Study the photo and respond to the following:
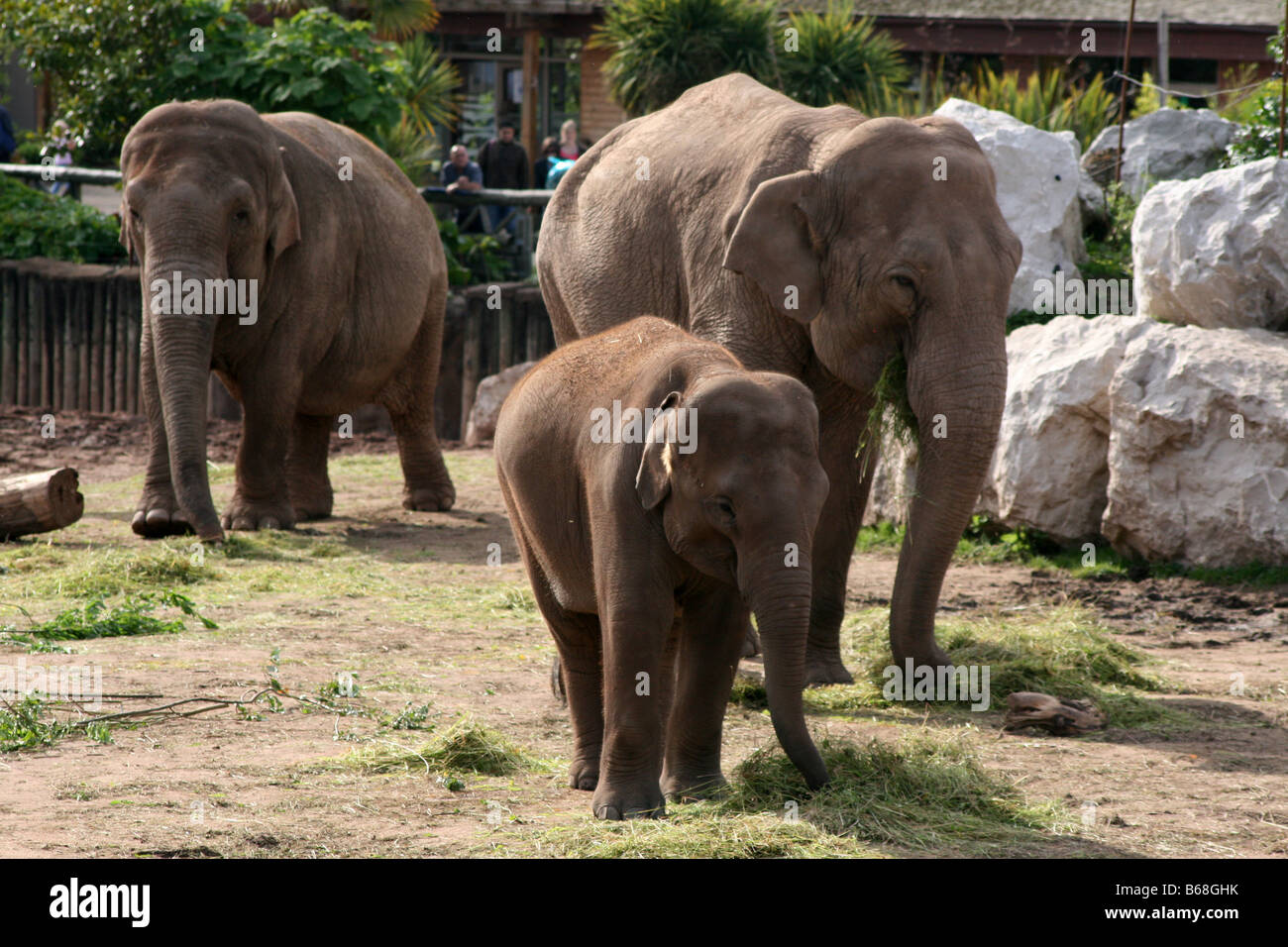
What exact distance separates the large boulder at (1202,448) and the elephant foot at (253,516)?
5.57m

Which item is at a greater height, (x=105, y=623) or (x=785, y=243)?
(x=785, y=243)

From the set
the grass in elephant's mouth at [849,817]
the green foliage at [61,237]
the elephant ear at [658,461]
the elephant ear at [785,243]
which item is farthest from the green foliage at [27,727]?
the green foliage at [61,237]

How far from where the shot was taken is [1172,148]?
15.8m

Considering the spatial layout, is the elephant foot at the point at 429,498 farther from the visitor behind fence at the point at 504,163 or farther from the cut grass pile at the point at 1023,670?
the visitor behind fence at the point at 504,163

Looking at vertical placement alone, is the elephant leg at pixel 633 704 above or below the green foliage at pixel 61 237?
below

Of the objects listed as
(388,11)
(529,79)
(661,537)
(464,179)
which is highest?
(388,11)

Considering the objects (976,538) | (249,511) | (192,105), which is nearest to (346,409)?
(249,511)

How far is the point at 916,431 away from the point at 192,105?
6106 millimetres

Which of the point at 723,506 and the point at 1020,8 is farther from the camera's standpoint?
the point at 1020,8

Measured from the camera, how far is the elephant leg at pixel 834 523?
25.5 feet

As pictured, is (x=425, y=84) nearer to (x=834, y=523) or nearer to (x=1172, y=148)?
(x=1172, y=148)

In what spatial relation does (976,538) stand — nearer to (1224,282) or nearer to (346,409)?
(1224,282)

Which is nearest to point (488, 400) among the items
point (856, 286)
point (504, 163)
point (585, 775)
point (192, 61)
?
point (504, 163)

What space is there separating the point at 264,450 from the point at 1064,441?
17.6 feet
